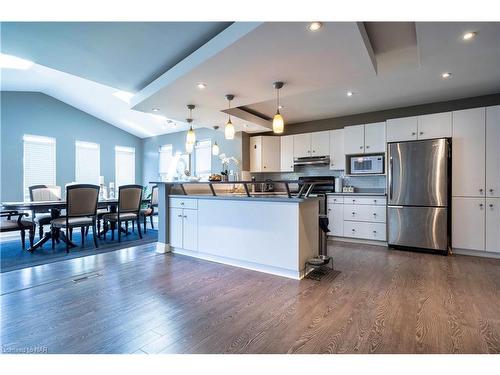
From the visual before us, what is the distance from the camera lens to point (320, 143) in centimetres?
526

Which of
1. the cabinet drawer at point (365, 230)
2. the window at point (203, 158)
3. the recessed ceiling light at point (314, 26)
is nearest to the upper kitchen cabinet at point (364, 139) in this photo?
the cabinet drawer at point (365, 230)

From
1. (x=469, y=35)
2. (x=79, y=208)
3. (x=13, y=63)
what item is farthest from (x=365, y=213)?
(x=13, y=63)

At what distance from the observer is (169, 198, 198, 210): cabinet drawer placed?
3.68 meters

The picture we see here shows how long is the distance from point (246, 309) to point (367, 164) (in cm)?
368

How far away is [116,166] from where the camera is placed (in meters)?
7.52

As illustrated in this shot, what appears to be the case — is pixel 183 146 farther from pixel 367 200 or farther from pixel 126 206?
pixel 367 200

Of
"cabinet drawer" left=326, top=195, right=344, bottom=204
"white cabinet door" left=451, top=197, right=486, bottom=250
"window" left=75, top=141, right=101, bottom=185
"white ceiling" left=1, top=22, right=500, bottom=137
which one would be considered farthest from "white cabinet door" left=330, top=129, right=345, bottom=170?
"window" left=75, top=141, right=101, bottom=185

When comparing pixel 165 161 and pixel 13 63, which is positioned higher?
pixel 13 63

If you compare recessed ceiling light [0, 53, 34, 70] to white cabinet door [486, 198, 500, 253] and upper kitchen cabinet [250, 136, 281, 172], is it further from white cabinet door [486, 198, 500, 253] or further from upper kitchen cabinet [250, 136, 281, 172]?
white cabinet door [486, 198, 500, 253]

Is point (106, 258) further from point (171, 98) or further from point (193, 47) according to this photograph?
point (193, 47)

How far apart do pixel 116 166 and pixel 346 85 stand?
21.8ft

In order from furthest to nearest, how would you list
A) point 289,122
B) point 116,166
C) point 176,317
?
point 116,166
point 289,122
point 176,317

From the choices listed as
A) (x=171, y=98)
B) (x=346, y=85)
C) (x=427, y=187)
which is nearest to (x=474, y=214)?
(x=427, y=187)

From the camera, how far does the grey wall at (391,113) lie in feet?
13.1
